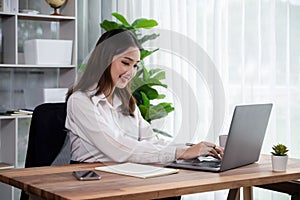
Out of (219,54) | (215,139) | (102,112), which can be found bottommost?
(215,139)

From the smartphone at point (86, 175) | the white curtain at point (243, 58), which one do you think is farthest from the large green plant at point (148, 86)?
the smartphone at point (86, 175)

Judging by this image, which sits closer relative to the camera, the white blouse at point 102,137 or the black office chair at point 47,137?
the white blouse at point 102,137

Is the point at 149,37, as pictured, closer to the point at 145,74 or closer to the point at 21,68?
the point at 145,74

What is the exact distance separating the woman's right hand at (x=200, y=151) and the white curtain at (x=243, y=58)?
39.8 inches

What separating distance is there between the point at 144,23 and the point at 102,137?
156cm

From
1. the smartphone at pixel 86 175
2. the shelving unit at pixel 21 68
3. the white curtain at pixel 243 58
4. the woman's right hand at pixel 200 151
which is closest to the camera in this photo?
the smartphone at pixel 86 175

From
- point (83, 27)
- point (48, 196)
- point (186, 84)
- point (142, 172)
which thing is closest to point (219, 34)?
point (186, 84)

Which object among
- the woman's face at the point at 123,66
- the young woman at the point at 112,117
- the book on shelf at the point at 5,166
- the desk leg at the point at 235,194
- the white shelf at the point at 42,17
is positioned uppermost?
the white shelf at the point at 42,17

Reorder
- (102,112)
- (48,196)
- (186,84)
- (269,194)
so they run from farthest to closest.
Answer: (186,84)
(269,194)
(102,112)
(48,196)

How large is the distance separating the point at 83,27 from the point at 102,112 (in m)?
1.98

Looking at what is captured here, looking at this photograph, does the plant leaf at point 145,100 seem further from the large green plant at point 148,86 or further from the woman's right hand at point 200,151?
the woman's right hand at point 200,151

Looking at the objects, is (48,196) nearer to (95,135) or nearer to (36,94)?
(95,135)

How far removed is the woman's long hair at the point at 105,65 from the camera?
7.88 ft

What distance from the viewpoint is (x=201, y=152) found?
2133mm
